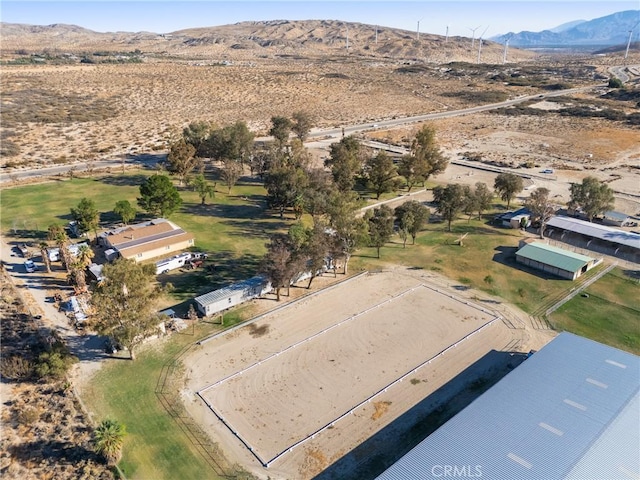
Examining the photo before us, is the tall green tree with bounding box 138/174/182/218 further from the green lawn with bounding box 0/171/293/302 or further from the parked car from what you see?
the parked car

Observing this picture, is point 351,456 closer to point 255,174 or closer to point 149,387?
point 149,387

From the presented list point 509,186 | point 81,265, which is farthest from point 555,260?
point 81,265

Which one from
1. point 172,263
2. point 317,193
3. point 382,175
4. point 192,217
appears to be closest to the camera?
point 172,263

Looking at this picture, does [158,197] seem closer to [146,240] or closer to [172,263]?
[146,240]

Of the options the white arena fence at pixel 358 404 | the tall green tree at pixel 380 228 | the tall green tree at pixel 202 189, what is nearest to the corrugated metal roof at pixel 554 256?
the white arena fence at pixel 358 404

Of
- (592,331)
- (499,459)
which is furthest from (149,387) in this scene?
(592,331)
